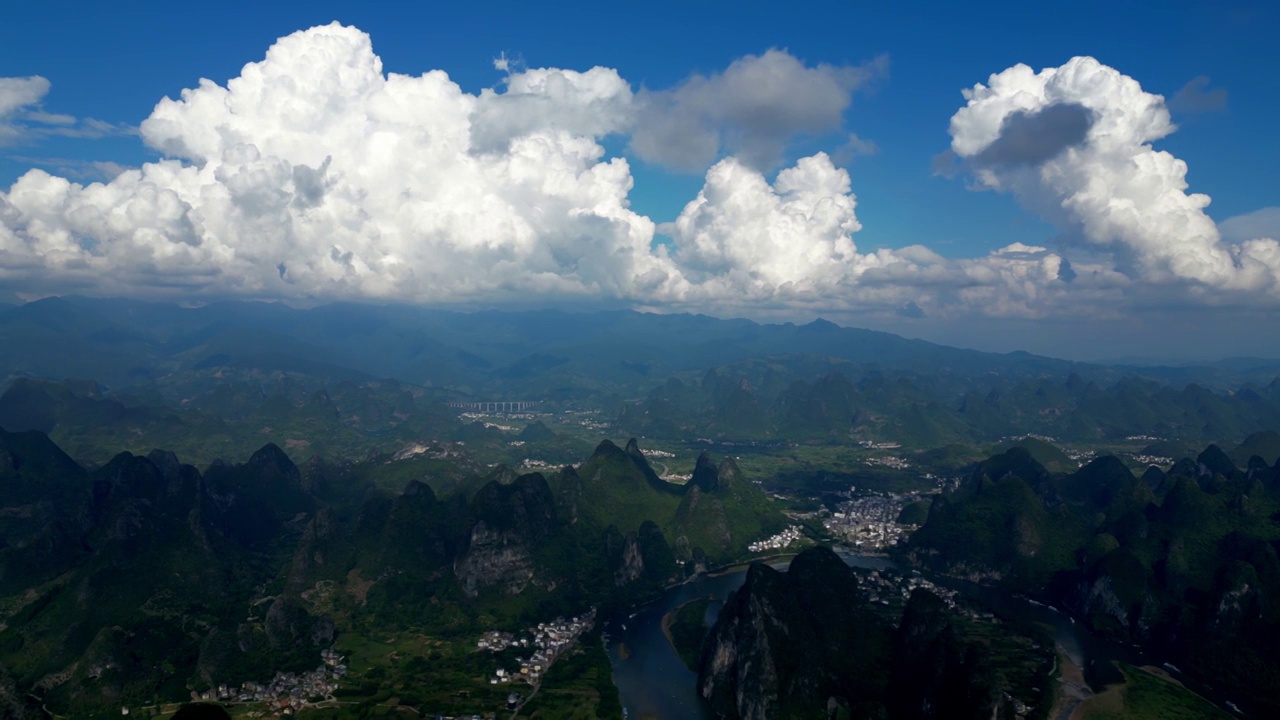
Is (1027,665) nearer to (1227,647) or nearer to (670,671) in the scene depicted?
(1227,647)

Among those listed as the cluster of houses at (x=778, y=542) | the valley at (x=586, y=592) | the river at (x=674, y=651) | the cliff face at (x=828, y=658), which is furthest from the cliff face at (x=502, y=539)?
the cluster of houses at (x=778, y=542)

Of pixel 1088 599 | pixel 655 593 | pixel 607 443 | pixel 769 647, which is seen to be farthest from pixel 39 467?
pixel 1088 599

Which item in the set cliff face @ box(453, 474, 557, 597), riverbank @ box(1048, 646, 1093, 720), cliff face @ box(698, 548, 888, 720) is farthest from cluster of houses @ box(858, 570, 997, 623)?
cliff face @ box(453, 474, 557, 597)

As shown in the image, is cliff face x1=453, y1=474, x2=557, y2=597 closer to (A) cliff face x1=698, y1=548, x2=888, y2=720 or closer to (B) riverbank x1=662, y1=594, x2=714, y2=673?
(B) riverbank x1=662, y1=594, x2=714, y2=673

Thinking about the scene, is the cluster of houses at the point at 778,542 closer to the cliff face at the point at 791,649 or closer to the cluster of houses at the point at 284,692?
the cliff face at the point at 791,649

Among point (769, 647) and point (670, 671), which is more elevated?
point (769, 647)

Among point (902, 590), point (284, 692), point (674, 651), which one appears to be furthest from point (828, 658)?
point (284, 692)
